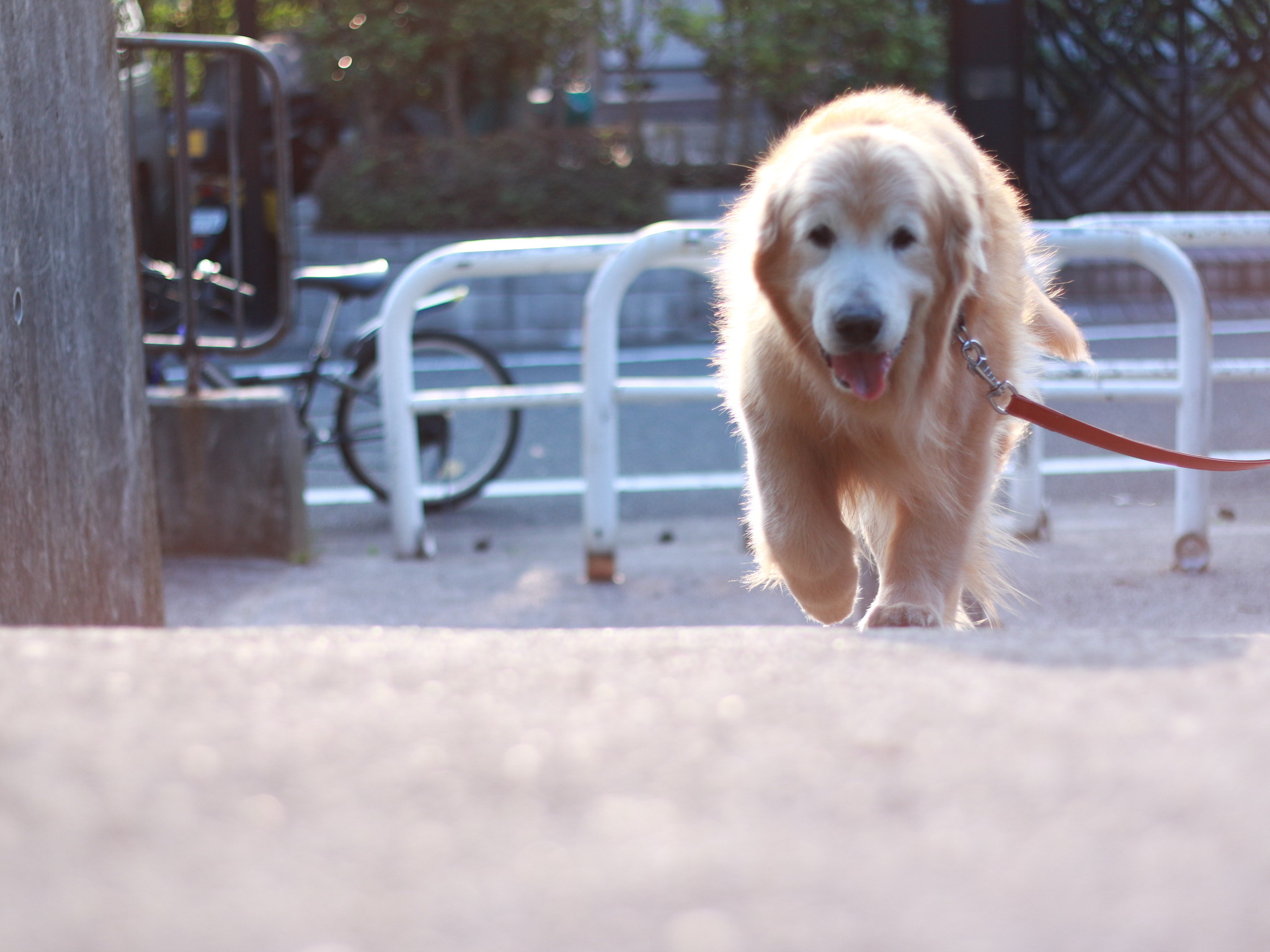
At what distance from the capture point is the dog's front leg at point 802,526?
2.61 metres

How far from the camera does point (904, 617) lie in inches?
91.9

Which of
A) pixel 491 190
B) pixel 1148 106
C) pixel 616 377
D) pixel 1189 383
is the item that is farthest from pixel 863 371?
pixel 1148 106

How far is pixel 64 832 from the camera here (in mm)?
971

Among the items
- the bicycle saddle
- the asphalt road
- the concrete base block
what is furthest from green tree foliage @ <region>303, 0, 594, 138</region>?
the concrete base block

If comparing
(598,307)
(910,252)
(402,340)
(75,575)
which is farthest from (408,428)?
(910,252)

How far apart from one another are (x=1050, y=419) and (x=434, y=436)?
140 inches

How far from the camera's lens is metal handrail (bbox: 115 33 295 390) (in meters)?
4.35

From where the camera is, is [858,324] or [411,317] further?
[411,317]

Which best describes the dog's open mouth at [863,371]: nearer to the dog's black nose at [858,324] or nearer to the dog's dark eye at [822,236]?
the dog's black nose at [858,324]

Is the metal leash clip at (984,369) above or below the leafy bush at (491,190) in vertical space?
below

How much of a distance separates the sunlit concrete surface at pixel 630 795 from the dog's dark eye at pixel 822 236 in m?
1.18

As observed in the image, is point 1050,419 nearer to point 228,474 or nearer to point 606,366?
point 606,366

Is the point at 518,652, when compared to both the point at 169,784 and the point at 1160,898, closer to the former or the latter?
the point at 169,784

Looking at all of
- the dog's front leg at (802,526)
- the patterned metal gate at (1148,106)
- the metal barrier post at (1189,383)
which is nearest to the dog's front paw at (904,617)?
the dog's front leg at (802,526)
